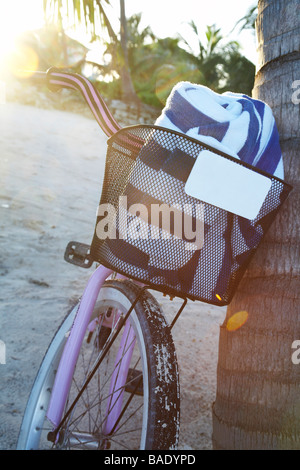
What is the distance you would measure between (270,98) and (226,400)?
3.68 ft

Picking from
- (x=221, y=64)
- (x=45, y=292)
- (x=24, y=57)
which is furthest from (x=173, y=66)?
(x=45, y=292)

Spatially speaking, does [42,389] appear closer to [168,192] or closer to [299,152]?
[168,192]

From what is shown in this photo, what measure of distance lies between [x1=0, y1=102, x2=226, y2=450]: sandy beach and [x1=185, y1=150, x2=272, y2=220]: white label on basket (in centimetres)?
133

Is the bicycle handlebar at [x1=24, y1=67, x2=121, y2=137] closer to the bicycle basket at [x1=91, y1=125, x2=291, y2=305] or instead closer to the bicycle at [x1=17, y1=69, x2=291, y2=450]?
the bicycle at [x1=17, y1=69, x2=291, y2=450]

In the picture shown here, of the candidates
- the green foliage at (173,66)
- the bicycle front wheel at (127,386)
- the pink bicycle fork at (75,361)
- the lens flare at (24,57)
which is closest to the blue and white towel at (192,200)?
the bicycle front wheel at (127,386)

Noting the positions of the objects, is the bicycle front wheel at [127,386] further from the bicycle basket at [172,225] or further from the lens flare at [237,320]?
the lens flare at [237,320]

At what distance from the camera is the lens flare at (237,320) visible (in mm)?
1401

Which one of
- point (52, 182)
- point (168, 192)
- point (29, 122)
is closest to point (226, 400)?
point (168, 192)

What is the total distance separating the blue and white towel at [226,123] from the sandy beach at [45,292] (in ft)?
4.63

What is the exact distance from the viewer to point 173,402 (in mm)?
1110

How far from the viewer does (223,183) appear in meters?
0.98

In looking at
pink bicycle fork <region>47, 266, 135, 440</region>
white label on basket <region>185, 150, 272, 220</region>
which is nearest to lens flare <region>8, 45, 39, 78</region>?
pink bicycle fork <region>47, 266, 135, 440</region>

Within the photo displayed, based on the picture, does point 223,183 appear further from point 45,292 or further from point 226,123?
point 45,292

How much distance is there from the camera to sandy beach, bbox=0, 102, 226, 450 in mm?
1994
